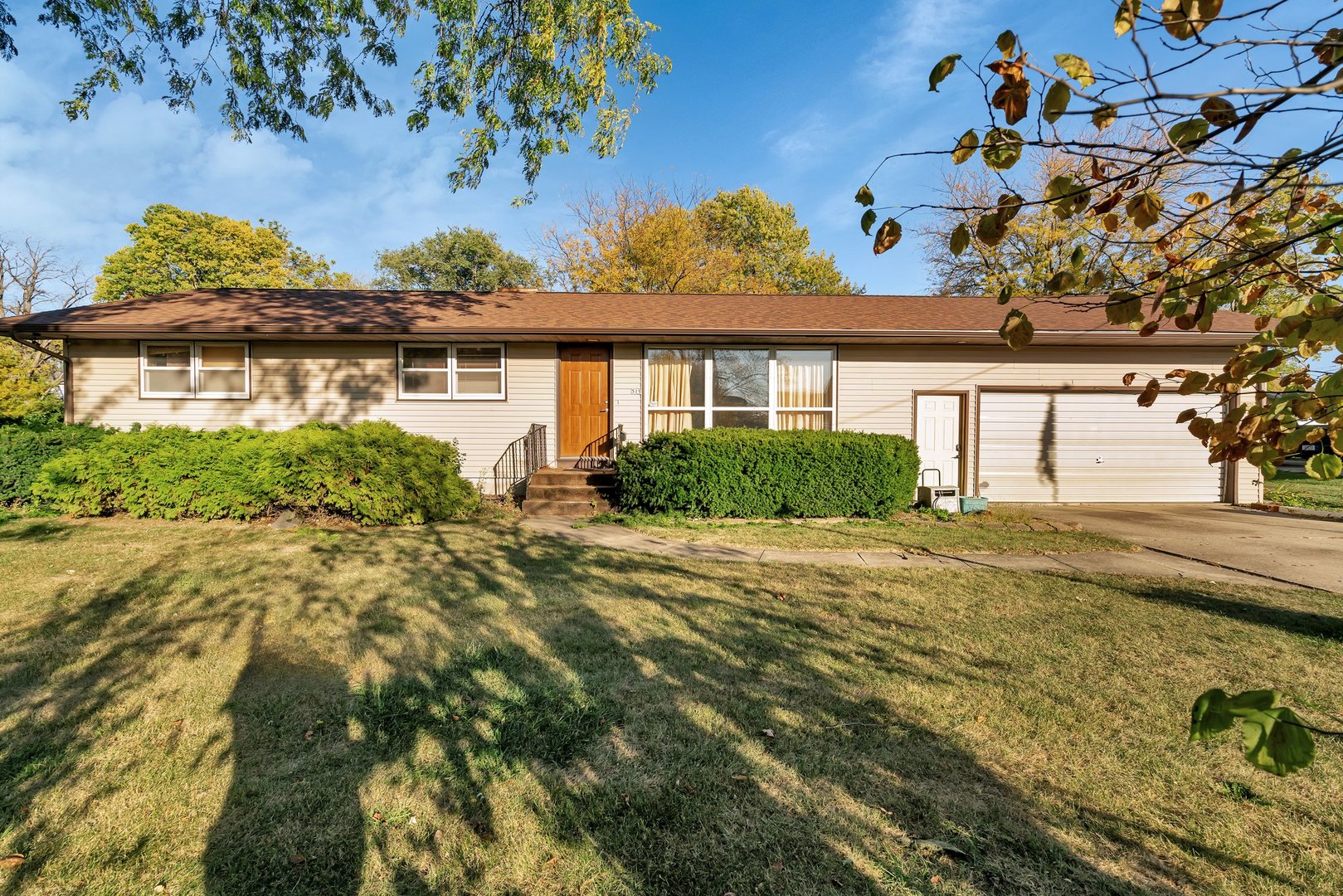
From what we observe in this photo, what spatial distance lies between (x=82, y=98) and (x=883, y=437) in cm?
1164

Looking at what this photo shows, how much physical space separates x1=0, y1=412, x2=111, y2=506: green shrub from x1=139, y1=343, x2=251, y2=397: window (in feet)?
5.75

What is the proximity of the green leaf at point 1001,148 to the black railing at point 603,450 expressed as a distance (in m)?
9.41

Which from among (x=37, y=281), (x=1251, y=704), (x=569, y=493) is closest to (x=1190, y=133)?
(x=1251, y=704)

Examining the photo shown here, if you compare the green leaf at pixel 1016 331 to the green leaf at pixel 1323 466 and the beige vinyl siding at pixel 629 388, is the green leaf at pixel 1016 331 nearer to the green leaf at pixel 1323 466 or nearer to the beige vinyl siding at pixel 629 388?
the green leaf at pixel 1323 466

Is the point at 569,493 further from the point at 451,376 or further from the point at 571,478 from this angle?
the point at 451,376

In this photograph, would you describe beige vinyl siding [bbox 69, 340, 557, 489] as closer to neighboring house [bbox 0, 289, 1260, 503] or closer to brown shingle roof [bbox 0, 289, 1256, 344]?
neighboring house [bbox 0, 289, 1260, 503]

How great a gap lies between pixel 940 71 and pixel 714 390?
9578 mm

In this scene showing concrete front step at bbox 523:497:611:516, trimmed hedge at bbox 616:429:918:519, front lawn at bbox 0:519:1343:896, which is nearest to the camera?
front lawn at bbox 0:519:1343:896

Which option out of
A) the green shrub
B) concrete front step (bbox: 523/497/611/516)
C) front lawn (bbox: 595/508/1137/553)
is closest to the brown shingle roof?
the green shrub

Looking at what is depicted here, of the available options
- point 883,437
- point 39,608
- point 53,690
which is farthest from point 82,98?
point 883,437

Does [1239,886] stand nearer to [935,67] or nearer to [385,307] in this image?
[935,67]

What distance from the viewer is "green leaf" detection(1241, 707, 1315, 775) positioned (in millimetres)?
695

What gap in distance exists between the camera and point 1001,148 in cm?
137

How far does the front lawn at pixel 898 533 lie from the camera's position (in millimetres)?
7133
